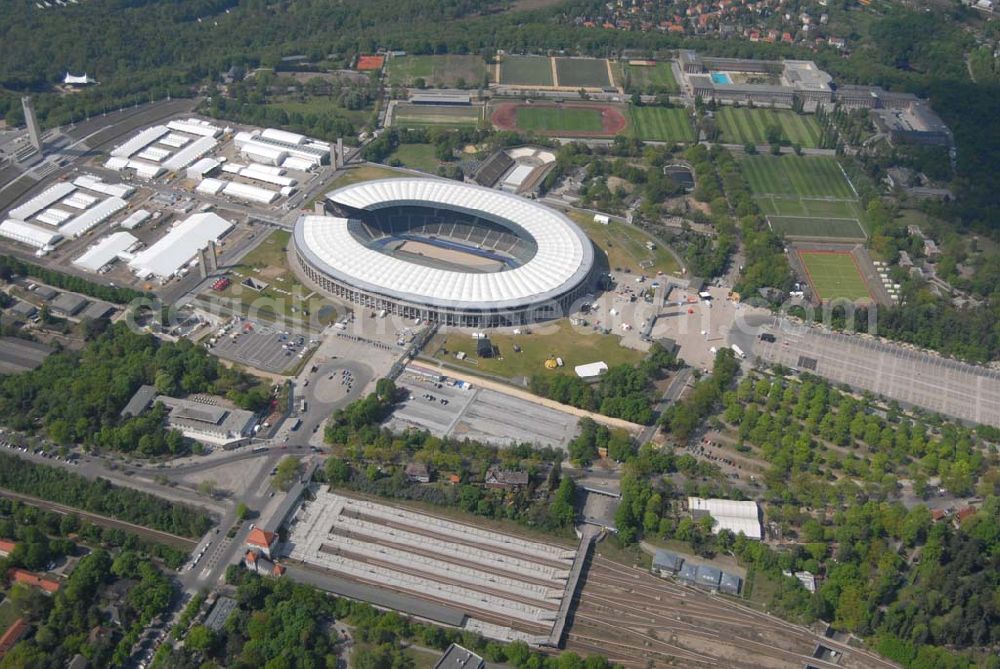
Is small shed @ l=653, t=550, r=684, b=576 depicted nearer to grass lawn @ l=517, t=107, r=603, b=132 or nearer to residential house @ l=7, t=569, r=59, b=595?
residential house @ l=7, t=569, r=59, b=595

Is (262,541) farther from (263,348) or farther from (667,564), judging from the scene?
(667,564)

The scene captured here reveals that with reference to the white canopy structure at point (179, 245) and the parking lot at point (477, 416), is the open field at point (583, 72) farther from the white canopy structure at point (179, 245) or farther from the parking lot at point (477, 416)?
the parking lot at point (477, 416)

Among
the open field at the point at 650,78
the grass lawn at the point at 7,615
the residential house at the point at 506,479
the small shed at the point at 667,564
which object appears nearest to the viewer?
the grass lawn at the point at 7,615

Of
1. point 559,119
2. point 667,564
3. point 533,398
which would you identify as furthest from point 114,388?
point 559,119

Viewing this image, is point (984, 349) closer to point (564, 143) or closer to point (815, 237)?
point (815, 237)

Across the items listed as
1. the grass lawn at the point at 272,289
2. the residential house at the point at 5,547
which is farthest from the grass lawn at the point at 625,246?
the residential house at the point at 5,547

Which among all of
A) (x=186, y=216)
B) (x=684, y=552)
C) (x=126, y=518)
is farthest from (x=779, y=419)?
(x=186, y=216)

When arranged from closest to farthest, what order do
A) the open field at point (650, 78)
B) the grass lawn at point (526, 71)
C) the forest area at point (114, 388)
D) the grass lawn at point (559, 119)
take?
the forest area at point (114, 388) < the grass lawn at point (559, 119) < the open field at point (650, 78) < the grass lawn at point (526, 71)
